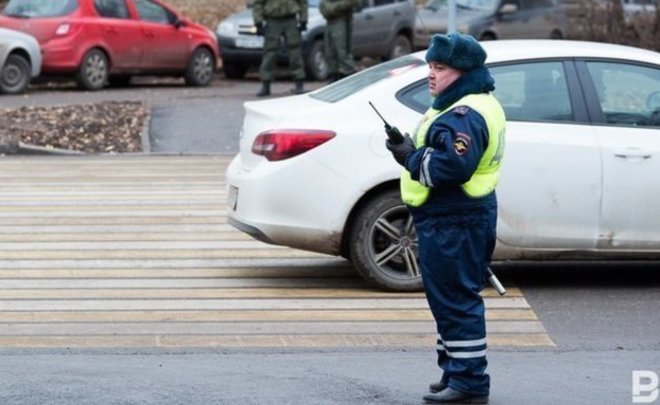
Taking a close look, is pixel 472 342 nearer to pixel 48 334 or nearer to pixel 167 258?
pixel 48 334

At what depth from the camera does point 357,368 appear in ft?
26.2

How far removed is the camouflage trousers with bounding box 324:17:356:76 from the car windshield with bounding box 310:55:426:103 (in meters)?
12.4

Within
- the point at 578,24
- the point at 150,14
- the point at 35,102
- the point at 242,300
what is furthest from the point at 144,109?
the point at 242,300

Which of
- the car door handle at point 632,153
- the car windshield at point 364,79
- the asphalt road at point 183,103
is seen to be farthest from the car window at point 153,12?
the car door handle at point 632,153

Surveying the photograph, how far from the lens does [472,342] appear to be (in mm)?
7059

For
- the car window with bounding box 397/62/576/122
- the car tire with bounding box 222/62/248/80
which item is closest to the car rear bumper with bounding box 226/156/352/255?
the car window with bounding box 397/62/576/122

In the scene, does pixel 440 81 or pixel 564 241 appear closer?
pixel 440 81

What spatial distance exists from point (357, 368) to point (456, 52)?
1.81m

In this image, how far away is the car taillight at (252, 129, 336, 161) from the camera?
393 inches

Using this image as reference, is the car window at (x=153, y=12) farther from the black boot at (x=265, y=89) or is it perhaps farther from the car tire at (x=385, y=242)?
the car tire at (x=385, y=242)

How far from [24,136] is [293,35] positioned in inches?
239

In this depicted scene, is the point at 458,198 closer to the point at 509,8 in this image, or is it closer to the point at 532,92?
the point at 532,92

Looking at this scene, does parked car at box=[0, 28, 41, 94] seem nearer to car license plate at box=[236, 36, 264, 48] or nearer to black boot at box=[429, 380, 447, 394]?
car license plate at box=[236, 36, 264, 48]

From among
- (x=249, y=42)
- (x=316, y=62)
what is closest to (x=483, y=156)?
(x=316, y=62)
